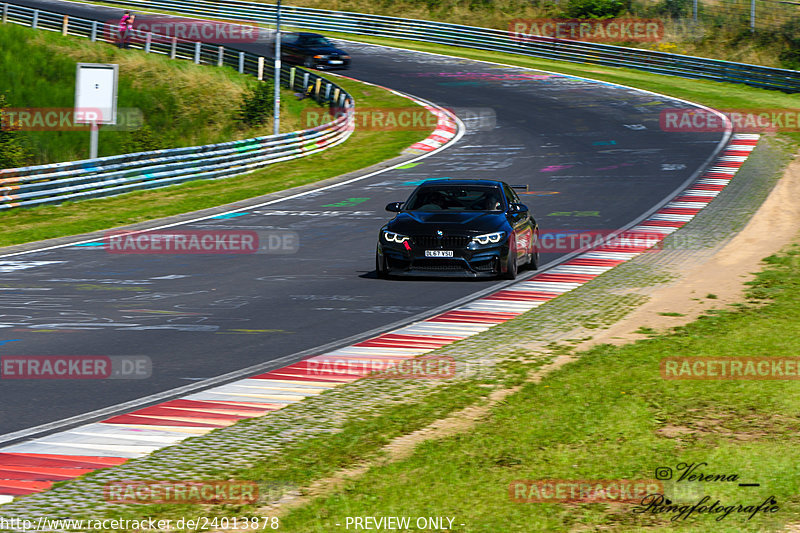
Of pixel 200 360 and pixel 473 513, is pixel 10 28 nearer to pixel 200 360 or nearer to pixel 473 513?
pixel 200 360

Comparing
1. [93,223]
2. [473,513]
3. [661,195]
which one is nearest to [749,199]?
[661,195]

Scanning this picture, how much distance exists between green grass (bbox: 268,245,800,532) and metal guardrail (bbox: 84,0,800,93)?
4080 centimetres

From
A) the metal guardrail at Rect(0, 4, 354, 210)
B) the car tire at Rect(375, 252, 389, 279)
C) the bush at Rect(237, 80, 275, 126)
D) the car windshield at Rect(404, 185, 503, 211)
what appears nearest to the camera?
the car tire at Rect(375, 252, 389, 279)

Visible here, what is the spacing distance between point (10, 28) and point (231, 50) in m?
11.4

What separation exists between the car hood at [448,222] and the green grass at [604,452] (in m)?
5.20

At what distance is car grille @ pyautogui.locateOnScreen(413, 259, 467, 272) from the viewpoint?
1514cm

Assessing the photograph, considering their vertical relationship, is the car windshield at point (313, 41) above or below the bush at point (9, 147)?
above

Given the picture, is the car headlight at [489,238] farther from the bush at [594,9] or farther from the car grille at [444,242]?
the bush at [594,9]

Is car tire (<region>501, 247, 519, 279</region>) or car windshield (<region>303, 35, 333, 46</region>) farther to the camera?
car windshield (<region>303, 35, 333, 46</region>)

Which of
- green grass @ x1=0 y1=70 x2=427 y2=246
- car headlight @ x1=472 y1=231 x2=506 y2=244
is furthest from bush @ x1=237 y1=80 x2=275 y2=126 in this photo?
car headlight @ x1=472 y1=231 x2=506 y2=244

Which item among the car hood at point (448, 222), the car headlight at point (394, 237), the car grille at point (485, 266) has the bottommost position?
the car grille at point (485, 266)

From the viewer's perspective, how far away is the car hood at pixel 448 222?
15148 mm

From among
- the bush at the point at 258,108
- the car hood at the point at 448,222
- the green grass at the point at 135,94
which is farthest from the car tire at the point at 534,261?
the bush at the point at 258,108

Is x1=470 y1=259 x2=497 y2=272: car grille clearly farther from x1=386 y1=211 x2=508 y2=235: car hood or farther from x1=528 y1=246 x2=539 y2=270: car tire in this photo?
x1=528 y1=246 x2=539 y2=270: car tire
